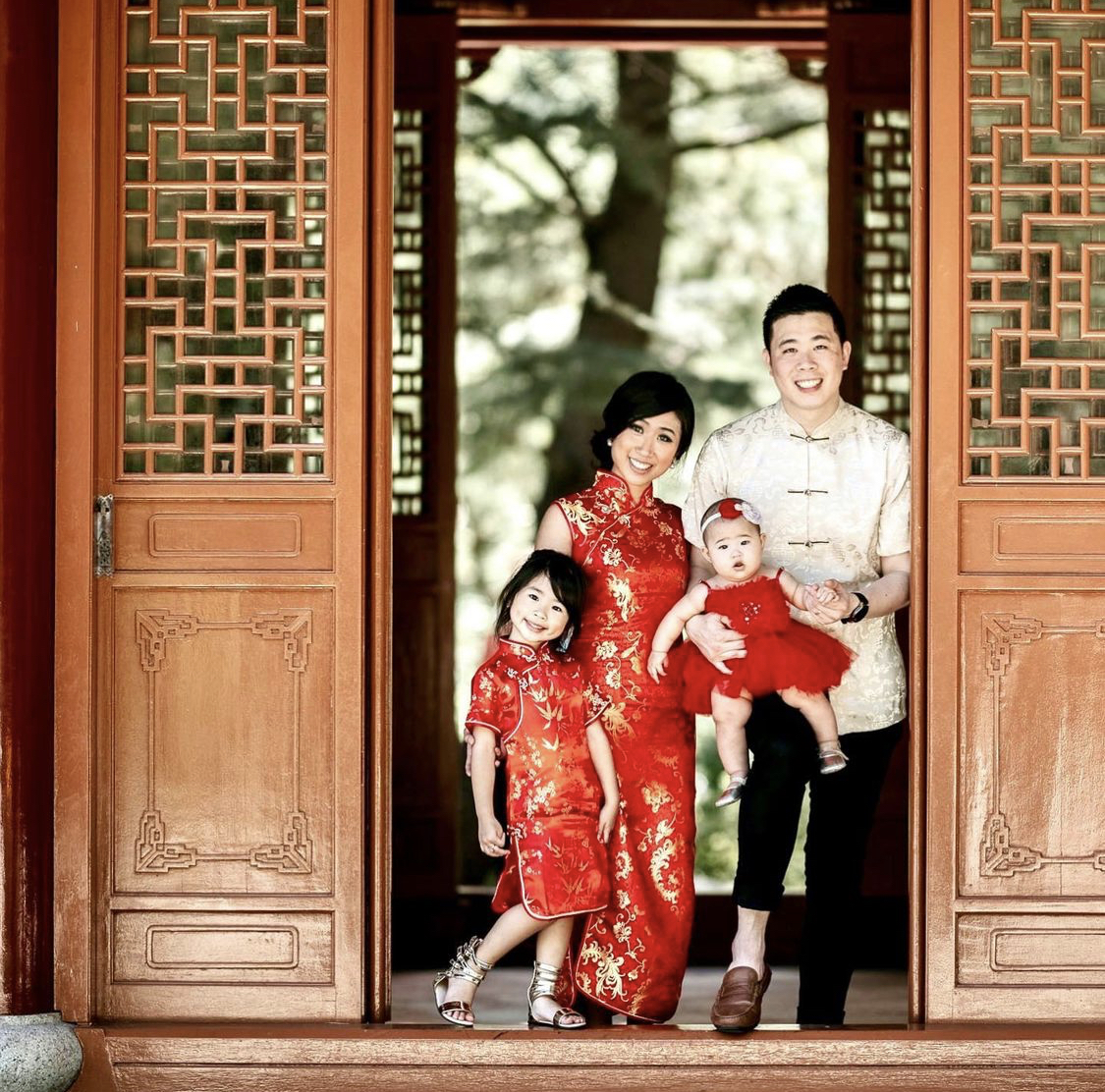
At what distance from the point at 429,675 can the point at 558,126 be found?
5.37m

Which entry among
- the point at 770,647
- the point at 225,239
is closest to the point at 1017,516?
the point at 770,647

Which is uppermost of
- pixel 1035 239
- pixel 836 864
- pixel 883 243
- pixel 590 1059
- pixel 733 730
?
pixel 883 243

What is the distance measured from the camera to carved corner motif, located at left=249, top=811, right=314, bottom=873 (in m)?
3.73

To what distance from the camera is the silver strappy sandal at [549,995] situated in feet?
12.1

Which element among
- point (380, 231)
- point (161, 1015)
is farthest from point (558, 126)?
point (161, 1015)

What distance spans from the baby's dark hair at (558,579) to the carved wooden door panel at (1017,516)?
793mm

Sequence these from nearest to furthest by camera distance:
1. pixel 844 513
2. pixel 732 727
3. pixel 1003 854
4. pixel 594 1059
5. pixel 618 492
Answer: pixel 594 1059 → pixel 1003 854 → pixel 732 727 → pixel 844 513 → pixel 618 492

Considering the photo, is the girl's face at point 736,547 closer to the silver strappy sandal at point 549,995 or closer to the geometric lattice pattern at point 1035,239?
the geometric lattice pattern at point 1035,239

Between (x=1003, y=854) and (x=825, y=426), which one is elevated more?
(x=825, y=426)

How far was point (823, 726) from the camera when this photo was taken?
12.4ft

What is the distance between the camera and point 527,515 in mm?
10609

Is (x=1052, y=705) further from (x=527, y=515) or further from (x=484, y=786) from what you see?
(x=527, y=515)

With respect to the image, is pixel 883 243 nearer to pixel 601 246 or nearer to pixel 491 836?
pixel 491 836

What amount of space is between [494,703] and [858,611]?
0.85 metres
